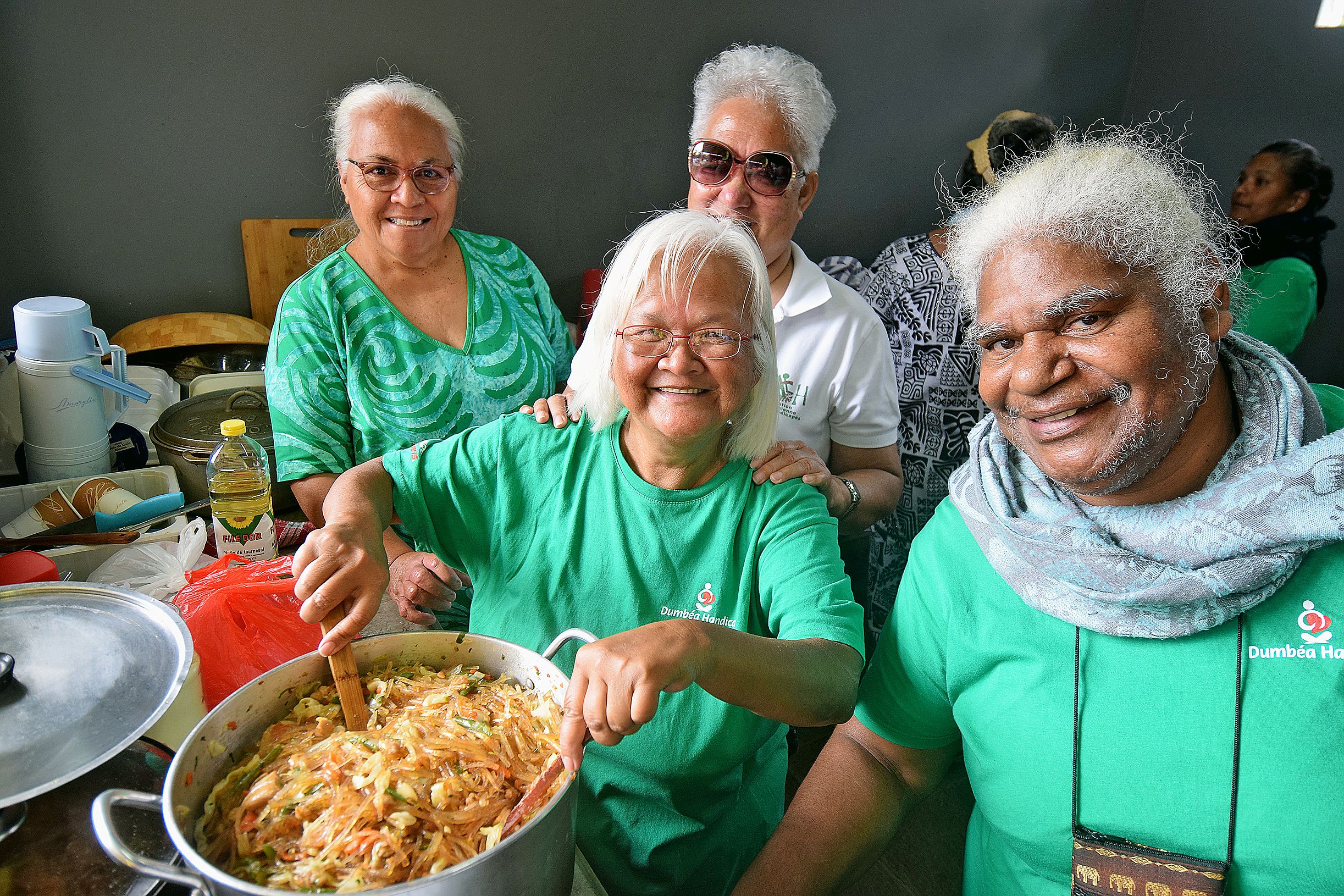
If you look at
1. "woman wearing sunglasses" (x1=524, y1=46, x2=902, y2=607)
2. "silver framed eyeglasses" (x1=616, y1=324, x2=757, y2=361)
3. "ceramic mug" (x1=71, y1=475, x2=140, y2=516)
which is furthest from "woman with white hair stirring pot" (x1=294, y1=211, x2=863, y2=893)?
"ceramic mug" (x1=71, y1=475, x2=140, y2=516)

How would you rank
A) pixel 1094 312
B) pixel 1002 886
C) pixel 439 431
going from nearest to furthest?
pixel 1094 312, pixel 1002 886, pixel 439 431

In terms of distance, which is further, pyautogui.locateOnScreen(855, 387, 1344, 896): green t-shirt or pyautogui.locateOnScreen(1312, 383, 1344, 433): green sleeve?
pyautogui.locateOnScreen(1312, 383, 1344, 433): green sleeve

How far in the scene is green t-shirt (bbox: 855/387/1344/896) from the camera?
110cm

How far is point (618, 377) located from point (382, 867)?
2.86ft

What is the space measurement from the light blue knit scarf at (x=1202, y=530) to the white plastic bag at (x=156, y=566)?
161cm

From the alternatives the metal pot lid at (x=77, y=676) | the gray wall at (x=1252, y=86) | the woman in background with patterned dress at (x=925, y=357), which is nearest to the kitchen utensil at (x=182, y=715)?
the metal pot lid at (x=77, y=676)

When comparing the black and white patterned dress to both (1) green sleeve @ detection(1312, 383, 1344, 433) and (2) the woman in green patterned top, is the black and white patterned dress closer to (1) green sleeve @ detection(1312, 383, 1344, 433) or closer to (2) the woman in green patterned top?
(2) the woman in green patterned top

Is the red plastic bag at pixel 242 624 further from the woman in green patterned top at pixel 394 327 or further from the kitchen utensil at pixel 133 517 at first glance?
the kitchen utensil at pixel 133 517

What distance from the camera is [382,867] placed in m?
0.90

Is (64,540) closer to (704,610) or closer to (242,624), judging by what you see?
(242,624)

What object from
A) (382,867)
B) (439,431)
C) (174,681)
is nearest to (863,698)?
(382,867)

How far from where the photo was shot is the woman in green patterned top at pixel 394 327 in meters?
2.02

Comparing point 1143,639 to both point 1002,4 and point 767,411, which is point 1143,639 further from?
point 1002,4

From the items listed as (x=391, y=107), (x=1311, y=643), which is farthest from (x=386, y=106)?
(x=1311, y=643)
